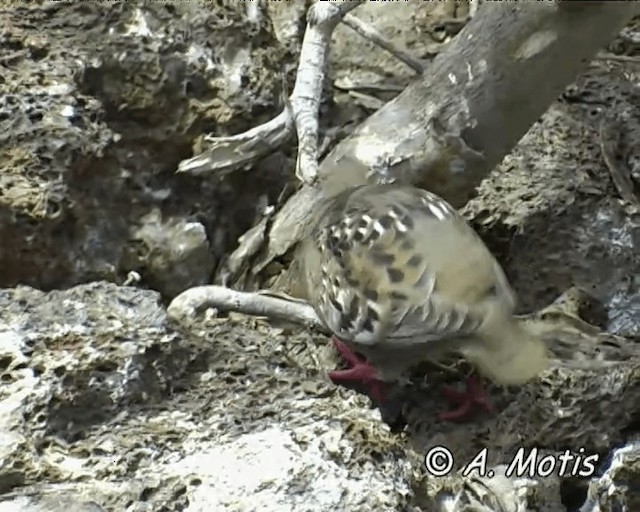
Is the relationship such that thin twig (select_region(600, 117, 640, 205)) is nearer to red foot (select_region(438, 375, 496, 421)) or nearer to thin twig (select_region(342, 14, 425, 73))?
thin twig (select_region(342, 14, 425, 73))

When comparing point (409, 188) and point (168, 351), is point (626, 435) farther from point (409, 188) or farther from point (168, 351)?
point (168, 351)

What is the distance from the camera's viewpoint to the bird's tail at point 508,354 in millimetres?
1458

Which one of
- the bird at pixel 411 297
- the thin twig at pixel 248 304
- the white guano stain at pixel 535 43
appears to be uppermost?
the white guano stain at pixel 535 43

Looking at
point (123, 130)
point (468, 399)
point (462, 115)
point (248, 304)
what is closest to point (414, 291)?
point (468, 399)

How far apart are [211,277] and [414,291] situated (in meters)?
0.53

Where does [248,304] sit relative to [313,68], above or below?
below

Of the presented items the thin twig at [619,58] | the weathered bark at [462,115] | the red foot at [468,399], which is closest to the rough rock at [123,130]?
the weathered bark at [462,115]

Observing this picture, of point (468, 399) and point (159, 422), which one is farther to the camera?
point (468, 399)

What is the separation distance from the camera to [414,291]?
143 centimetres

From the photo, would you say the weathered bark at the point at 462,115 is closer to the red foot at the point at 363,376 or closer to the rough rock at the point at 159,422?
the red foot at the point at 363,376

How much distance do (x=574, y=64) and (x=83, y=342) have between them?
0.84 m

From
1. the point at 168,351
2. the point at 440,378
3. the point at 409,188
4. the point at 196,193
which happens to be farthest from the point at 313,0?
the point at 168,351

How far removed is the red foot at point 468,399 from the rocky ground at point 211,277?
0.06 feet

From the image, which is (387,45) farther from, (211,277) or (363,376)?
(363,376)
